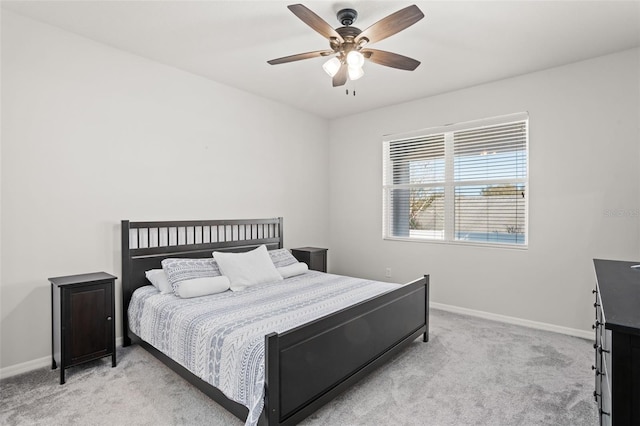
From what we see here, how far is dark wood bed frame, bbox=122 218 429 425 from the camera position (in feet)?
6.19

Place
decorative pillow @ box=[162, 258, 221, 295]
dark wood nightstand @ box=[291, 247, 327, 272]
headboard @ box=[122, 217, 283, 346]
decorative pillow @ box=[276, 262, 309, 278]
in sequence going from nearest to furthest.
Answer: decorative pillow @ box=[162, 258, 221, 295] → headboard @ box=[122, 217, 283, 346] → decorative pillow @ box=[276, 262, 309, 278] → dark wood nightstand @ box=[291, 247, 327, 272]

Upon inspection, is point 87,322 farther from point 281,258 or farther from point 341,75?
point 341,75

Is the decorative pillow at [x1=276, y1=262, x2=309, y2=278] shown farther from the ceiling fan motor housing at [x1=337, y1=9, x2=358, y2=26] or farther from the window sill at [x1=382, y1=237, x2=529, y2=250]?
the ceiling fan motor housing at [x1=337, y1=9, x2=358, y2=26]

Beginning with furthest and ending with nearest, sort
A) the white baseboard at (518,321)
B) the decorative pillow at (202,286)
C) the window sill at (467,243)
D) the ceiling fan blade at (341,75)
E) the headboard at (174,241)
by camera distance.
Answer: the window sill at (467,243) → the white baseboard at (518,321) → the headboard at (174,241) → the decorative pillow at (202,286) → the ceiling fan blade at (341,75)

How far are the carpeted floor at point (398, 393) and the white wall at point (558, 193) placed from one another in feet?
2.42

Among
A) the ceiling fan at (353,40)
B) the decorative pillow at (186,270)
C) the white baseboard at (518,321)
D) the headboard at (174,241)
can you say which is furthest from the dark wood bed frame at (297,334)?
the ceiling fan at (353,40)

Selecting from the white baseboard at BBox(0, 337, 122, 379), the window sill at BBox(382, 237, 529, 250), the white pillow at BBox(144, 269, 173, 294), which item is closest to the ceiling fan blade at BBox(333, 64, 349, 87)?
the white pillow at BBox(144, 269, 173, 294)

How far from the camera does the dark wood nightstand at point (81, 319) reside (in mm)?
2594

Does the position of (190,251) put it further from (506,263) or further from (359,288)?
(506,263)

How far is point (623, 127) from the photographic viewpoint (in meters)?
3.29

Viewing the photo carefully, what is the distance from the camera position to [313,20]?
2.15 m

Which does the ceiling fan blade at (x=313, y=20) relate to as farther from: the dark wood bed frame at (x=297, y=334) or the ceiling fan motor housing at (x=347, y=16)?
the dark wood bed frame at (x=297, y=334)

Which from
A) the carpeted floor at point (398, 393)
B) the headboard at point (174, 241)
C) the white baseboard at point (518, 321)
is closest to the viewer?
the carpeted floor at point (398, 393)

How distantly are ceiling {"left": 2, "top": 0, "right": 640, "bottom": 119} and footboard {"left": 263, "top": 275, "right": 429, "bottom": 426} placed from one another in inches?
86.1
